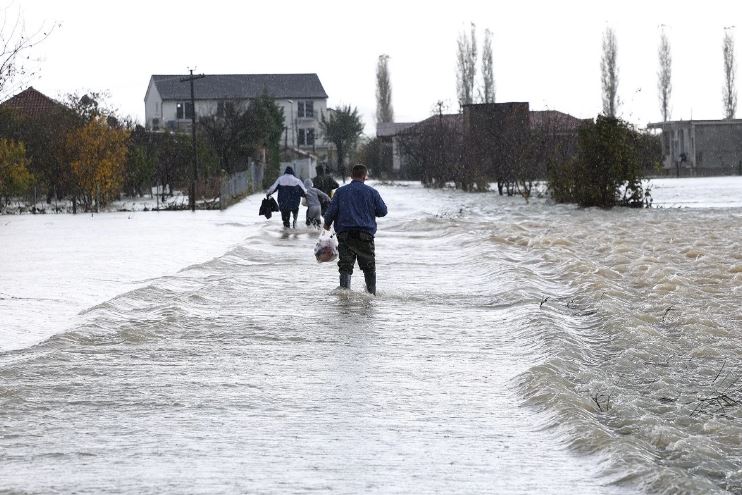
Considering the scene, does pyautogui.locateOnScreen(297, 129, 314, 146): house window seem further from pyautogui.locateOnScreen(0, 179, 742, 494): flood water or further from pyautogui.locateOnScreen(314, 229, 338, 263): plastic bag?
pyautogui.locateOnScreen(314, 229, 338, 263): plastic bag

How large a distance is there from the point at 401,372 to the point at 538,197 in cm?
3752

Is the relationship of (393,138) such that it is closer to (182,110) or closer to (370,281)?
(182,110)

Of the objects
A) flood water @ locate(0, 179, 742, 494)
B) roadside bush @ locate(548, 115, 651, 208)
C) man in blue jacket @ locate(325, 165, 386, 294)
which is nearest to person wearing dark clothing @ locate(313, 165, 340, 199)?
flood water @ locate(0, 179, 742, 494)

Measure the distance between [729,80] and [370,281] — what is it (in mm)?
86443

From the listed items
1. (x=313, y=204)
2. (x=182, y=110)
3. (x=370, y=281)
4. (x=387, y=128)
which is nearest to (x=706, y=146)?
(x=387, y=128)

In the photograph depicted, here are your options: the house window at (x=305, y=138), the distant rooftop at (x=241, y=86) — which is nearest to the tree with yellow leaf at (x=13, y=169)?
the distant rooftop at (x=241, y=86)

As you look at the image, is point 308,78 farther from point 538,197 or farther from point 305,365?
point 305,365

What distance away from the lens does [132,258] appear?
21.6 metres

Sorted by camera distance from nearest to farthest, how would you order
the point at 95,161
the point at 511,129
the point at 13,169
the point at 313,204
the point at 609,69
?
the point at 313,204 < the point at 13,169 < the point at 95,161 < the point at 511,129 < the point at 609,69

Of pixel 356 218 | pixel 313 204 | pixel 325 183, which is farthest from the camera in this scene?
pixel 313 204

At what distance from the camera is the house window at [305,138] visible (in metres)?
134

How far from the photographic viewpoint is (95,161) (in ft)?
149

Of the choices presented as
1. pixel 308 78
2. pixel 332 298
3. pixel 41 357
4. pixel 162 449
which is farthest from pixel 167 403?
pixel 308 78

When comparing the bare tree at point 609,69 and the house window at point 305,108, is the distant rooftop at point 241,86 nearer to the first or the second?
the house window at point 305,108
